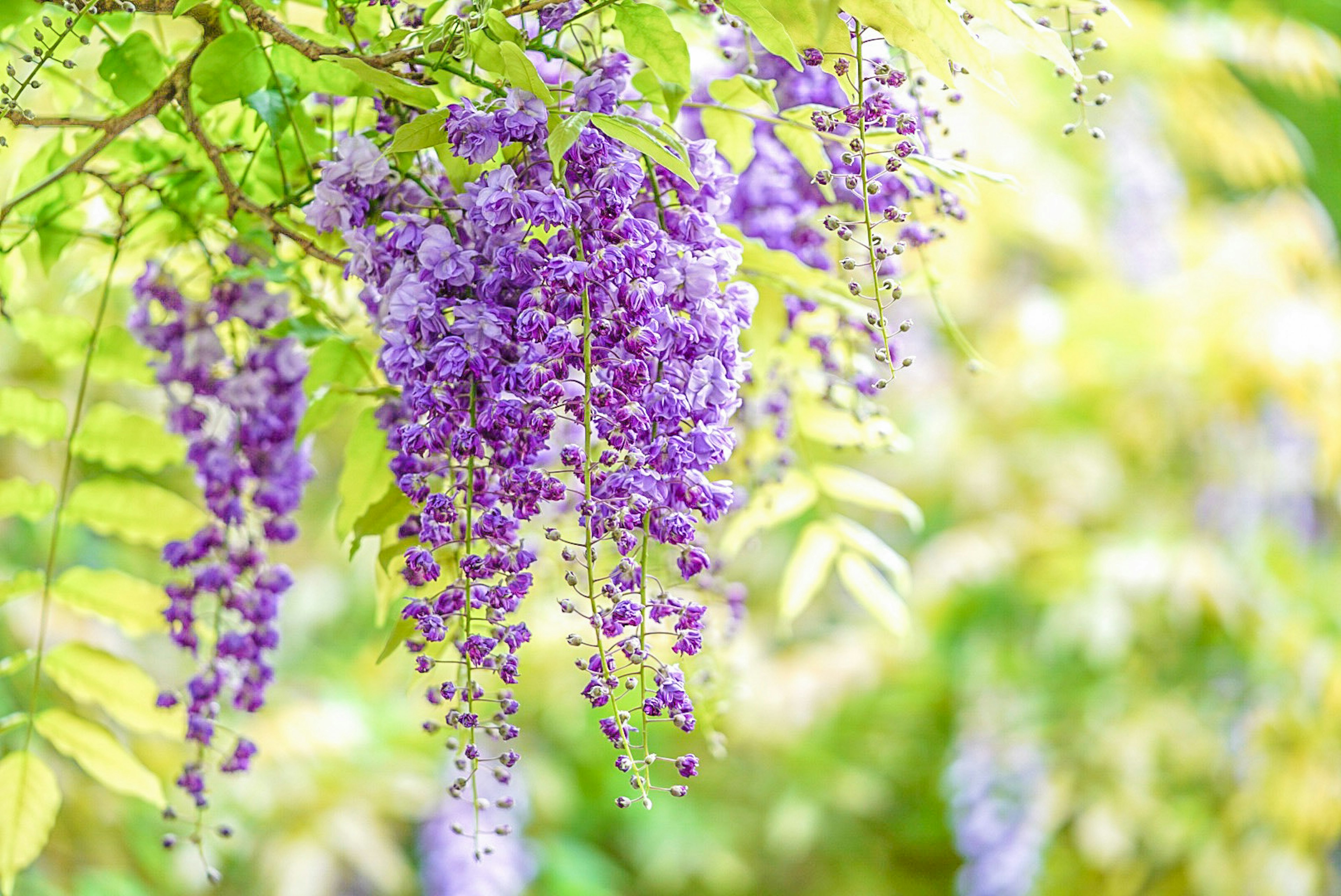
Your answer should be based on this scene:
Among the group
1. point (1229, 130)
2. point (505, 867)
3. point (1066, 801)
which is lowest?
point (1066, 801)

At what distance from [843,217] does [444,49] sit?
0.29m

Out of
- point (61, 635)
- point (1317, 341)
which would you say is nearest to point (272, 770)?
point (61, 635)

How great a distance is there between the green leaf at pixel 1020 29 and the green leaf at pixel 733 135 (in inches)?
7.1

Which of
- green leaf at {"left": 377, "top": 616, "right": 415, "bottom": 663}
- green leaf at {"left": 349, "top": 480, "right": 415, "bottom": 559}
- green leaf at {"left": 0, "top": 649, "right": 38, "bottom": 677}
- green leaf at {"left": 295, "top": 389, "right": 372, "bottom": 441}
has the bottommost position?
green leaf at {"left": 377, "top": 616, "right": 415, "bottom": 663}

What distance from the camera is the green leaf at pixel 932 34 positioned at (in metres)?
0.37

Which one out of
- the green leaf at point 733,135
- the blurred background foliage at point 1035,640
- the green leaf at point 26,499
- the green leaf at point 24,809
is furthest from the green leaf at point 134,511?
the blurred background foliage at point 1035,640

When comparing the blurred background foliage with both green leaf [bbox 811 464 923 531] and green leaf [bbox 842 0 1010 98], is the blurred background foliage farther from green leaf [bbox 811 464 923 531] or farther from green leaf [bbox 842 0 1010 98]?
green leaf [bbox 842 0 1010 98]

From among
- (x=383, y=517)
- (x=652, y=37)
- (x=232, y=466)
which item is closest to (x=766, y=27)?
(x=652, y=37)

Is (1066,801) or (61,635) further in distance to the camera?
(1066,801)

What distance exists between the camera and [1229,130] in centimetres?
229

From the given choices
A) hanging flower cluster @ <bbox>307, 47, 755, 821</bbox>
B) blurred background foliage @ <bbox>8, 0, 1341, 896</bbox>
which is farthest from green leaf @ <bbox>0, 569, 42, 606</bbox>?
blurred background foliage @ <bbox>8, 0, 1341, 896</bbox>

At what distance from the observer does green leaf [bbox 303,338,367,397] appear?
0.56m

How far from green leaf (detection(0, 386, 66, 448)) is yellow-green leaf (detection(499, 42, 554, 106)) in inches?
17.1

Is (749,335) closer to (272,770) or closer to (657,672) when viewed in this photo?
(657,672)
